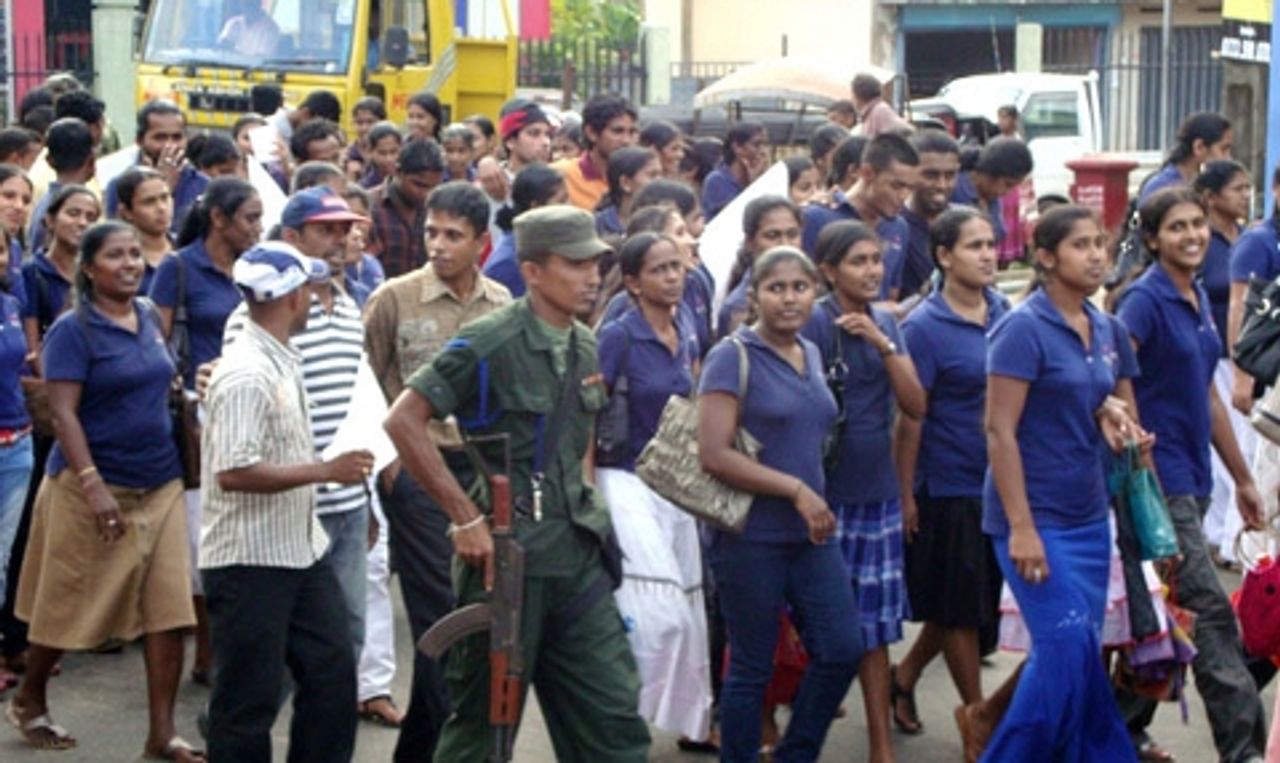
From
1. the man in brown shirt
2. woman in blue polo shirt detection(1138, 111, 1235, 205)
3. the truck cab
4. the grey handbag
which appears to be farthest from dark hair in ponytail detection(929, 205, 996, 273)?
the truck cab

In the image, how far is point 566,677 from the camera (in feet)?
20.5

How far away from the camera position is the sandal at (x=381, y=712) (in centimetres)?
822

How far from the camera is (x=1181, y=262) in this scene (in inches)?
301

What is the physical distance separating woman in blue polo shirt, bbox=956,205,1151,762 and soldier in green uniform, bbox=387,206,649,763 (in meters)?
1.23

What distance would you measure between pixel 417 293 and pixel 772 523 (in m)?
1.44

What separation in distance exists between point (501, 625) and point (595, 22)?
34620mm

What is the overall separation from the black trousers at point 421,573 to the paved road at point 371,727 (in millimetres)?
525

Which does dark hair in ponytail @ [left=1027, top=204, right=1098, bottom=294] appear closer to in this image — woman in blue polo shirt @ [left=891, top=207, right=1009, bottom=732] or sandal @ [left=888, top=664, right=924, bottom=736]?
woman in blue polo shirt @ [left=891, top=207, right=1009, bottom=732]

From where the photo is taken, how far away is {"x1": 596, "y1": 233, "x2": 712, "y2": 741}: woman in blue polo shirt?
7562mm

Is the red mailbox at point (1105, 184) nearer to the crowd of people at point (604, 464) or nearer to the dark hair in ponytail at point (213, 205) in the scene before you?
the crowd of people at point (604, 464)

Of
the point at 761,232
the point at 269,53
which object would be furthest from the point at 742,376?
the point at 269,53

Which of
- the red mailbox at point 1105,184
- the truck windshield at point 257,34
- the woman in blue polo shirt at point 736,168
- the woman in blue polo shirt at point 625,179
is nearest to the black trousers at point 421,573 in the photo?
the woman in blue polo shirt at point 625,179

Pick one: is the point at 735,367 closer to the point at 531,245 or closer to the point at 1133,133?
the point at 531,245

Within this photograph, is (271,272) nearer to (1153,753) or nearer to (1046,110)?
(1153,753)
